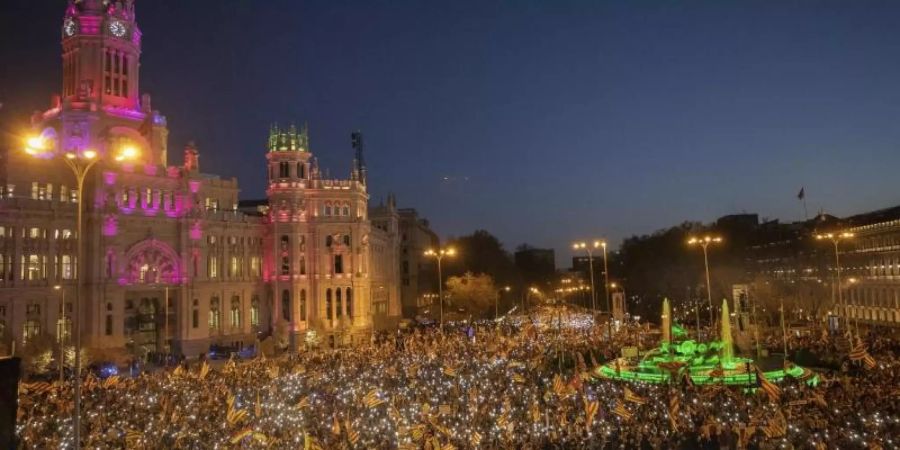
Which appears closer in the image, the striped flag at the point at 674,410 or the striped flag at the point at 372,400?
the striped flag at the point at 674,410

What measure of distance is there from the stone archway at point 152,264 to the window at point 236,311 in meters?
6.78

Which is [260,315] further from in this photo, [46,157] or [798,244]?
[798,244]

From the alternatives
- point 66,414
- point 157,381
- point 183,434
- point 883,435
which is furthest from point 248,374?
point 883,435

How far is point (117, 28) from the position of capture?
63.8 m

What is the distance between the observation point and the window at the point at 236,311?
65625mm

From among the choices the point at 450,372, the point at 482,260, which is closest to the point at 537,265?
the point at 482,260

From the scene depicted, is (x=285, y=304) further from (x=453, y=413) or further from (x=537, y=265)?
(x=537, y=265)

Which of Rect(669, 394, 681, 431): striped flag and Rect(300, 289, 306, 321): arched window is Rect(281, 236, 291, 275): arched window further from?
Rect(669, 394, 681, 431): striped flag

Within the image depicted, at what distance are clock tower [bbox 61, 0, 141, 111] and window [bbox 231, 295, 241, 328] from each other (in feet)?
66.5

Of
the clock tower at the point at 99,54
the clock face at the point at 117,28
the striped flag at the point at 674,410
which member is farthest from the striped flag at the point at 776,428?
the clock face at the point at 117,28

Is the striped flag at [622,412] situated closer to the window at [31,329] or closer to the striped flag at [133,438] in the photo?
the striped flag at [133,438]

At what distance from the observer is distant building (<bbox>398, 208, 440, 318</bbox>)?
357 feet

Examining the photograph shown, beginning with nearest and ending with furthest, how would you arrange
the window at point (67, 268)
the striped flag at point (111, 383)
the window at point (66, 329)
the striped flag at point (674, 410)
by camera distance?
1. the striped flag at point (674, 410)
2. the striped flag at point (111, 383)
3. the window at point (66, 329)
4. the window at point (67, 268)

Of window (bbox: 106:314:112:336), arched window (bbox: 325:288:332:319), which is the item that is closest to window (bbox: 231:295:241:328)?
arched window (bbox: 325:288:332:319)
